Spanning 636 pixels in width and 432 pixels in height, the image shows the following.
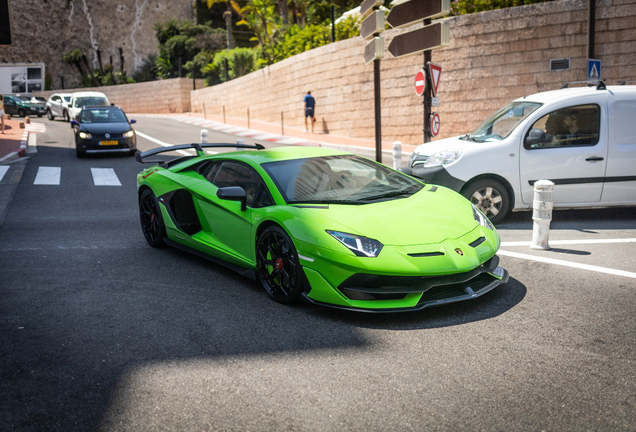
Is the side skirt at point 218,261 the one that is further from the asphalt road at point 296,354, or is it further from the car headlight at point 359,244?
the car headlight at point 359,244

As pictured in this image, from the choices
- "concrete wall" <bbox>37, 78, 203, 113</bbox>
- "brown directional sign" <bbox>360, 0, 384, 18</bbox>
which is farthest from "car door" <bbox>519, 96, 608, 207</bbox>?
"concrete wall" <bbox>37, 78, 203, 113</bbox>

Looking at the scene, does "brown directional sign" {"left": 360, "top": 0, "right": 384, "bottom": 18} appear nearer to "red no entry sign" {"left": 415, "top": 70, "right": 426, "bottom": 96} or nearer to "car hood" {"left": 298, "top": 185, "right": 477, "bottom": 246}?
"red no entry sign" {"left": 415, "top": 70, "right": 426, "bottom": 96}

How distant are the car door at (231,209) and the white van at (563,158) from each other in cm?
321

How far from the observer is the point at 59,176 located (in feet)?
44.4

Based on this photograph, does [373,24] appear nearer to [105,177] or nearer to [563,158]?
[563,158]

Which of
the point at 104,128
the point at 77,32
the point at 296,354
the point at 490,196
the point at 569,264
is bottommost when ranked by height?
the point at 296,354

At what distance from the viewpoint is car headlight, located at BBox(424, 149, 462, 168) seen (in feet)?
25.7

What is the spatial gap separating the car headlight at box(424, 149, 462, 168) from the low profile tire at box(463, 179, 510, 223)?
1.37 feet

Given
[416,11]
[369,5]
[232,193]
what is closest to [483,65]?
[416,11]


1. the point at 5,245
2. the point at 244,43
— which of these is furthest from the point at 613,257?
the point at 244,43

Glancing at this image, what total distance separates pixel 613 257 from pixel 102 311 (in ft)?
16.1

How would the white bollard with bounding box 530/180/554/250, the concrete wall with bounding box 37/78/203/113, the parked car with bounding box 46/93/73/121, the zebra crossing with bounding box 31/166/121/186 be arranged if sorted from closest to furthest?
the white bollard with bounding box 530/180/554/250
the zebra crossing with bounding box 31/166/121/186
the parked car with bounding box 46/93/73/121
the concrete wall with bounding box 37/78/203/113

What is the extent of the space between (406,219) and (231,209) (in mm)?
1648

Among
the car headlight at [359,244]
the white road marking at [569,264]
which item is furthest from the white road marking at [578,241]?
the car headlight at [359,244]
